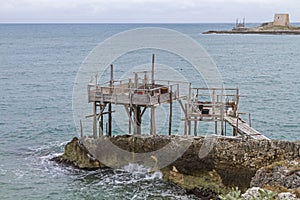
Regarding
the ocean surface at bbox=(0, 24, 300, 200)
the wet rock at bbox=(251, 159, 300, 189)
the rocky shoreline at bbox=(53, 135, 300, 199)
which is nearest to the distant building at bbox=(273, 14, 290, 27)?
the ocean surface at bbox=(0, 24, 300, 200)

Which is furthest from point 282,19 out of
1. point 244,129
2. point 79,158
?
point 79,158

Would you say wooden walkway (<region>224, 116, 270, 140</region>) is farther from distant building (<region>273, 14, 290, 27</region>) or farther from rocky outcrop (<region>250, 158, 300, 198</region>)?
distant building (<region>273, 14, 290, 27</region>)

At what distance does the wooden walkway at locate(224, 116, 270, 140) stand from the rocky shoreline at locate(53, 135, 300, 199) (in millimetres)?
1580

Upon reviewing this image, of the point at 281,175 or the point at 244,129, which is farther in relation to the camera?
the point at 244,129

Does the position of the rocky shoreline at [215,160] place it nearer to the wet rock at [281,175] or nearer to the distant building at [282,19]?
the wet rock at [281,175]

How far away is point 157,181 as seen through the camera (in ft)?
76.7

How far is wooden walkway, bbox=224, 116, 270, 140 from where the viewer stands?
23228 mm

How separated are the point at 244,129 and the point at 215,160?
3.36 meters

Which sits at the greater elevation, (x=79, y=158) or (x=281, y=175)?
(x=281, y=175)

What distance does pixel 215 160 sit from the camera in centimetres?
2214

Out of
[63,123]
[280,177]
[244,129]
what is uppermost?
[244,129]

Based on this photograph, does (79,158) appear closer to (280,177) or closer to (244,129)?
(244,129)

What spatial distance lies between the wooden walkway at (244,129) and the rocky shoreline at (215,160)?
1.58 m

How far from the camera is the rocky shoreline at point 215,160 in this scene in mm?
20969
